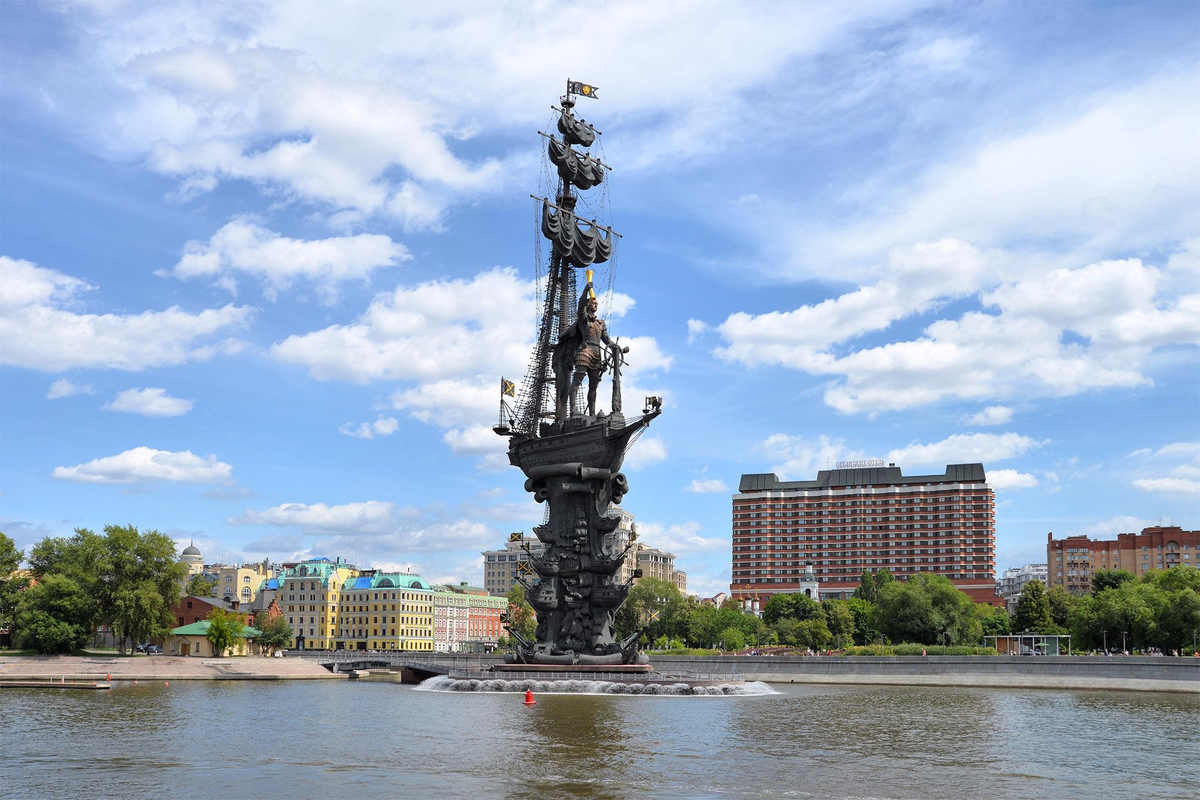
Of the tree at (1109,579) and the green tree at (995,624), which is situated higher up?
the tree at (1109,579)

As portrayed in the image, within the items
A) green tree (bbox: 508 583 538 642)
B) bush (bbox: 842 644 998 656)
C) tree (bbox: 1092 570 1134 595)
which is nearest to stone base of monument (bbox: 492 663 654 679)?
bush (bbox: 842 644 998 656)

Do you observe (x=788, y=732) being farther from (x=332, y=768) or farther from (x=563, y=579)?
(x=563, y=579)

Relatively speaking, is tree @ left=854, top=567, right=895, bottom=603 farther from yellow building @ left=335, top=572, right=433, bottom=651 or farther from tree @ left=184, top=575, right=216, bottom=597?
tree @ left=184, top=575, right=216, bottom=597

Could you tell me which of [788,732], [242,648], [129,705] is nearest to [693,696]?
[788,732]

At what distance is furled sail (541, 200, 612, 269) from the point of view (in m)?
91.6

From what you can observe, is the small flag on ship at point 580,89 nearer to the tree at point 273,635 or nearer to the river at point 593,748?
the river at point 593,748

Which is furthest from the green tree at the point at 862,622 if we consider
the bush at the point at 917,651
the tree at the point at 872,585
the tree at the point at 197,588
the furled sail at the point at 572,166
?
the tree at the point at 197,588

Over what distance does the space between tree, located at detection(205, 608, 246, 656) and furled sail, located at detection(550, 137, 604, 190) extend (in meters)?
65.6

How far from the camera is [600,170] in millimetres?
96500

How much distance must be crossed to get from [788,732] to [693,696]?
75.8 feet

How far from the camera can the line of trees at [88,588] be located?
10000cm

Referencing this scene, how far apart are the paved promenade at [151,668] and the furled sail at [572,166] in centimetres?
5628

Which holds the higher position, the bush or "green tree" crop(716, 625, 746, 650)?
the bush

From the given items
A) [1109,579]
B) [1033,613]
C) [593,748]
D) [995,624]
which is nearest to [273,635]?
[995,624]
